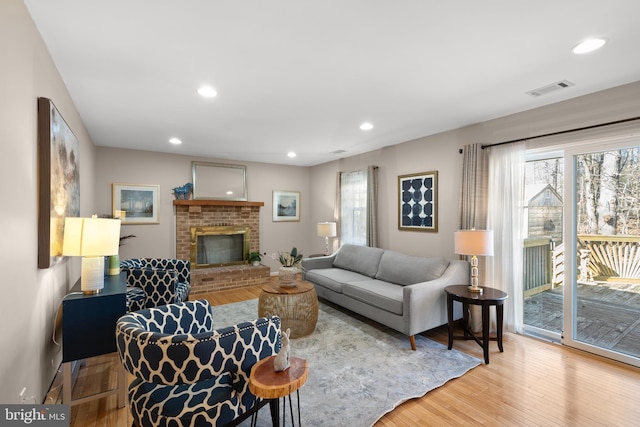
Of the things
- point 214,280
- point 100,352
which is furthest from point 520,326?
point 214,280

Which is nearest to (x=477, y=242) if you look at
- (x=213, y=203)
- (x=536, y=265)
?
(x=536, y=265)

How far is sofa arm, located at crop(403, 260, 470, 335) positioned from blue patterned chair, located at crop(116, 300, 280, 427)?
5.77ft

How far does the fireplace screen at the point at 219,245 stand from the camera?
18.4ft

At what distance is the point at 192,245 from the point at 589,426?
219 inches

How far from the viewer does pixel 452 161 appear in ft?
12.9

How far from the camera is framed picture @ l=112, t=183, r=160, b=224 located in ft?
16.3

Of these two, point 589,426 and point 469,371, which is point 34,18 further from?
point 589,426

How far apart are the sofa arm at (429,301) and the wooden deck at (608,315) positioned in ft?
3.38


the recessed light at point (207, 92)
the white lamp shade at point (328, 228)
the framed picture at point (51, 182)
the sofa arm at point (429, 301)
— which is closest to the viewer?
the framed picture at point (51, 182)

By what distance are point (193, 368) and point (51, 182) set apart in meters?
1.66

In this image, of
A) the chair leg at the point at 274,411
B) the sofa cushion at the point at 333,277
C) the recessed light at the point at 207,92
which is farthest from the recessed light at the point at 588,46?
the sofa cushion at the point at 333,277

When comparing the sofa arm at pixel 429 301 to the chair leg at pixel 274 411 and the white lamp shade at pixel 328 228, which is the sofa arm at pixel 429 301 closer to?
the chair leg at pixel 274 411

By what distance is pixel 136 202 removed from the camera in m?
5.10

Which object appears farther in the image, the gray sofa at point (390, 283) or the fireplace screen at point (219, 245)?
the fireplace screen at point (219, 245)
